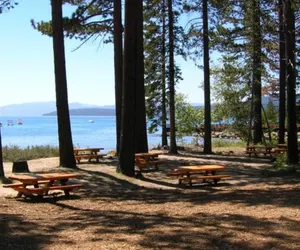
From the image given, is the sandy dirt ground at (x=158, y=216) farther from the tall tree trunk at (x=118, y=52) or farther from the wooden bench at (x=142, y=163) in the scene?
the tall tree trunk at (x=118, y=52)

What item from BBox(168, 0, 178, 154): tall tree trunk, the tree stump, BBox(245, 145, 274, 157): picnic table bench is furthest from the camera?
BBox(168, 0, 178, 154): tall tree trunk

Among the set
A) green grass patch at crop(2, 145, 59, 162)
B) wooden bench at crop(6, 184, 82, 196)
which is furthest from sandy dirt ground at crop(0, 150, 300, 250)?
green grass patch at crop(2, 145, 59, 162)

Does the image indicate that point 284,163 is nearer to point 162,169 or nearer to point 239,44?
point 162,169

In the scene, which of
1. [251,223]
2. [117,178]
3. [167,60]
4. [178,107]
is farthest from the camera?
[178,107]

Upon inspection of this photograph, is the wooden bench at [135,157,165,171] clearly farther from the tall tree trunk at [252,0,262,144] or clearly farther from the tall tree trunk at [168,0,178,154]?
the tall tree trunk at [252,0,262,144]

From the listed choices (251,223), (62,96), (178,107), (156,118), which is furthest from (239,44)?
(251,223)

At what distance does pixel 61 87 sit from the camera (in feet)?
45.0

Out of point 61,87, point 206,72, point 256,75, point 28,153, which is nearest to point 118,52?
point 61,87

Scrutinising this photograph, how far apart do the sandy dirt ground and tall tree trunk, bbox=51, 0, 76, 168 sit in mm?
2415

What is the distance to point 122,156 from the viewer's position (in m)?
12.3

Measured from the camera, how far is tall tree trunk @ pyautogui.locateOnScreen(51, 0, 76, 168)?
13469mm

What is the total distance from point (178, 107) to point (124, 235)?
24728mm

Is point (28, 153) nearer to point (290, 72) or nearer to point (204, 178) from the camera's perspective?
point (204, 178)

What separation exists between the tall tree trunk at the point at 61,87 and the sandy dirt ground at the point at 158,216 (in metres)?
2.42
